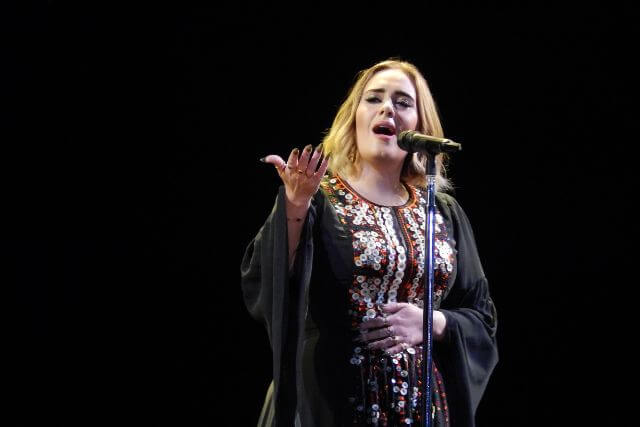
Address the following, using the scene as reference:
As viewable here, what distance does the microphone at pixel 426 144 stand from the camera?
4.86 ft

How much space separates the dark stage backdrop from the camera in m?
2.43

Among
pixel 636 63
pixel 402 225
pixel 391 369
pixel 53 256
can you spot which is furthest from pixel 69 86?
pixel 636 63

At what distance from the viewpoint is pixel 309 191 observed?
1571 millimetres

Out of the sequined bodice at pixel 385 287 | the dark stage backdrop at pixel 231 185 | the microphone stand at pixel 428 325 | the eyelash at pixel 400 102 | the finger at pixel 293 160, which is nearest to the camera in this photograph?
the microphone stand at pixel 428 325

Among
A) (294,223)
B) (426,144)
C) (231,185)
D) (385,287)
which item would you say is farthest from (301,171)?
(231,185)

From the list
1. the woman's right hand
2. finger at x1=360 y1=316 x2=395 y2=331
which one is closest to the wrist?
the woman's right hand

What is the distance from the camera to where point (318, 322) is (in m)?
1.71

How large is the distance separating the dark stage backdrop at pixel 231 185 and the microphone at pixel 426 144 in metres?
1.20

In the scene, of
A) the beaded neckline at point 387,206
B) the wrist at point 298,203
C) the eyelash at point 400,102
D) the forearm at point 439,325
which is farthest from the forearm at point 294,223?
the eyelash at point 400,102

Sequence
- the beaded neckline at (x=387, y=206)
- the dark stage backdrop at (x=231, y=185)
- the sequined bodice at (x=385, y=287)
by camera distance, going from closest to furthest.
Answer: the sequined bodice at (x=385, y=287)
the beaded neckline at (x=387, y=206)
the dark stage backdrop at (x=231, y=185)

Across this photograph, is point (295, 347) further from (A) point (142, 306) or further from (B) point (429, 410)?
(A) point (142, 306)

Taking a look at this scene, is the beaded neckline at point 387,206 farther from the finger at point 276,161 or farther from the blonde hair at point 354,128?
the finger at point 276,161

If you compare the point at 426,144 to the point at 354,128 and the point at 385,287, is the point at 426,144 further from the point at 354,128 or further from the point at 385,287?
the point at 354,128

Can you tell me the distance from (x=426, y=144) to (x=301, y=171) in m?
0.26
